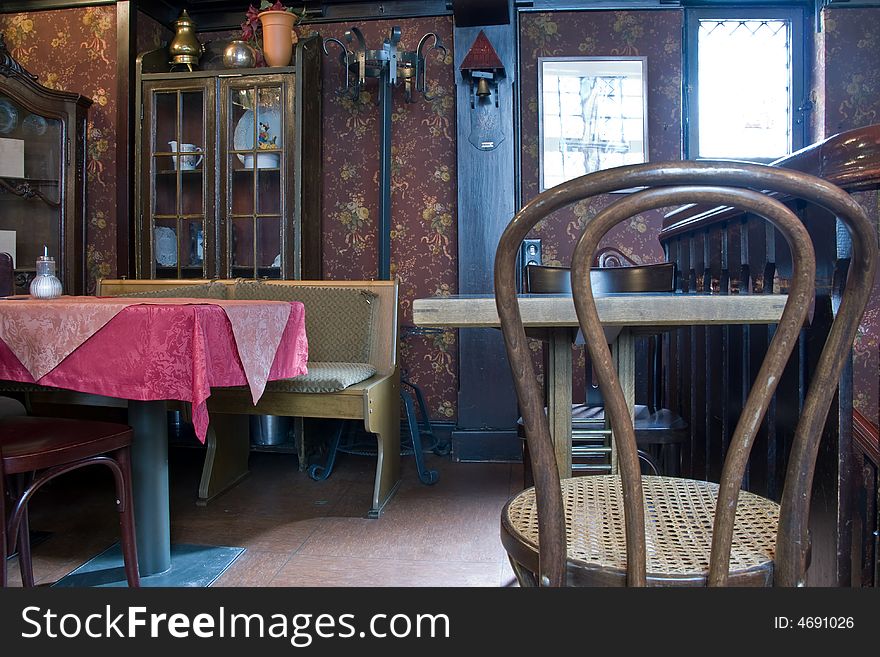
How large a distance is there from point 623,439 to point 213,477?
8.39 feet

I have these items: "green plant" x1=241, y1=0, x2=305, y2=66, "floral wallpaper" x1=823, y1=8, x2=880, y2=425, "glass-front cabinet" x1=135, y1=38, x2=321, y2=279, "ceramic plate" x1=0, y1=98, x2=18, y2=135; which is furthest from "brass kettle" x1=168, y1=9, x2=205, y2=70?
"floral wallpaper" x1=823, y1=8, x2=880, y2=425

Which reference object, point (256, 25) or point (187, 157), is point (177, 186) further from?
point (256, 25)

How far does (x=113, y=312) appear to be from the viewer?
1907mm

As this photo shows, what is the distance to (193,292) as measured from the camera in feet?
10.8

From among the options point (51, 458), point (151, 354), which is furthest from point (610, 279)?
point (51, 458)

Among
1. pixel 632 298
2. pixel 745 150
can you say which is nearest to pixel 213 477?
pixel 632 298

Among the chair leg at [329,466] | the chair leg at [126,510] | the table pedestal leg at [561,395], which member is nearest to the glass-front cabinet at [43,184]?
the chair leg at [329,466]

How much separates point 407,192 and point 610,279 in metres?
2.08

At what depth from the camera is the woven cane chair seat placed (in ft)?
3.00

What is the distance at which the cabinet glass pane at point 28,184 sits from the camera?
150 inches

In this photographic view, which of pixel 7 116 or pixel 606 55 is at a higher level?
pixel 606 55

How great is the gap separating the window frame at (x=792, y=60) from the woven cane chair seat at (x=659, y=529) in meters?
3.07

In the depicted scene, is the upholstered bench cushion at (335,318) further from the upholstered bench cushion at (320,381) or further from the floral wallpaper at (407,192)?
the floral wallpaper at (407,192)

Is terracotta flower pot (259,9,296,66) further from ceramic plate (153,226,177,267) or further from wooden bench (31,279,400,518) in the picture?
wooden bench (31,279,400,518)
